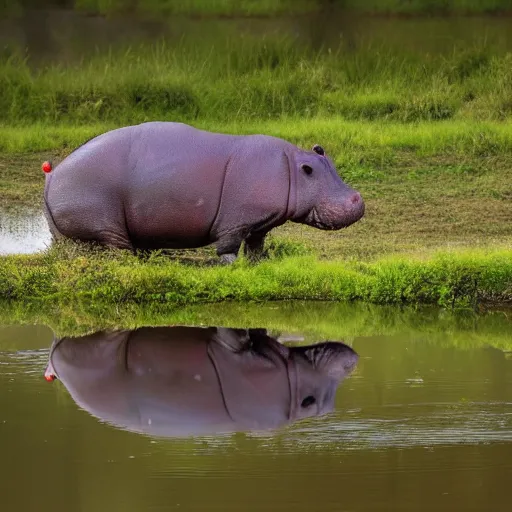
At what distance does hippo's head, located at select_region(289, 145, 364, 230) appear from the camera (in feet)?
34.4

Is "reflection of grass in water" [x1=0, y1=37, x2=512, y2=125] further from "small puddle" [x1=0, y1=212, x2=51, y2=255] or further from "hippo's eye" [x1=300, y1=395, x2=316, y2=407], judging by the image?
"hippo's eye" [x1=300, y1=395, x2=316, y2=407]

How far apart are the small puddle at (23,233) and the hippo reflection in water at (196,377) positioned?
362 cm

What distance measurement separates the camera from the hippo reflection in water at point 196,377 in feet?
22.4

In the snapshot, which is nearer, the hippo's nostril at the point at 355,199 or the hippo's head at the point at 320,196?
the hippo's head at the point at 320,196

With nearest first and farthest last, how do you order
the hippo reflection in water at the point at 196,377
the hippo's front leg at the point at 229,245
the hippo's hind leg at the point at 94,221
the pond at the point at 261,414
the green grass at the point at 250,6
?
the pond at the point at 261,414
the hippo reflection in water at the point at 196,377
the hippo's hind leg at the point at 94,221
the hippo's front leg at the point at 229,245
the green grass at the point at 250,6

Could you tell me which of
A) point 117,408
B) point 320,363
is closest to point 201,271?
point 320,363

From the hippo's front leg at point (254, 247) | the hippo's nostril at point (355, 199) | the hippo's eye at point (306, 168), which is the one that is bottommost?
the hippo's front leg at point (254, 247)

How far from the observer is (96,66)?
18031 millimetres

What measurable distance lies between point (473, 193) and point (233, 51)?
5.22 metres

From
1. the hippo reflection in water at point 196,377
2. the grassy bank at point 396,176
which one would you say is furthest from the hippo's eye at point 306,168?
the hippo reflection in water at point 196,377

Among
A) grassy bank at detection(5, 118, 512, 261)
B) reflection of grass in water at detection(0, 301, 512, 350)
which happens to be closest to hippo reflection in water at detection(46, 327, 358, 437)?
reflection of grass in water at detection(0, 301, 512, 350)

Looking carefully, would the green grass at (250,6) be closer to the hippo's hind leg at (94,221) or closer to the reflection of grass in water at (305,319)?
the hippo's hind leg at (94,221)

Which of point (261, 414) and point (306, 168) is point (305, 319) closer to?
point (306, 168)

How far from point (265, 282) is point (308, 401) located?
9.00 feet
